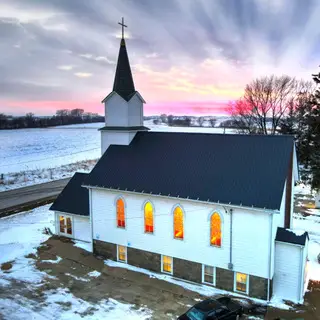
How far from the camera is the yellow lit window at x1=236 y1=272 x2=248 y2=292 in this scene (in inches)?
701

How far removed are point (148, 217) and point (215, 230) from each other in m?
4.43

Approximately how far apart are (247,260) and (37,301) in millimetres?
11277

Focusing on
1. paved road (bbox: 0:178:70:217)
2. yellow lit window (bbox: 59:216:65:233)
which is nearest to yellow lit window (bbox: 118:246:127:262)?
yellow lit window (bbox: 59:216:65:233)

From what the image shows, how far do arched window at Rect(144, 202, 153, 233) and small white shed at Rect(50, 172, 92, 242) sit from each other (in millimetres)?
6012

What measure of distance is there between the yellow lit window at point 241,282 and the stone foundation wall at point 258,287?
33cm

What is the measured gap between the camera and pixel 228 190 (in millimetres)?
17859

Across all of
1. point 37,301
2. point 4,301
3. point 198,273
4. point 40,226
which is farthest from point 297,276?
point 40,226

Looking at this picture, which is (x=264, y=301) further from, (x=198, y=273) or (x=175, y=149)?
(x=175, y=149)

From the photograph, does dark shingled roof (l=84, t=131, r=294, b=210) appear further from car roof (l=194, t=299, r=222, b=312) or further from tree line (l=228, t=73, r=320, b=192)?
tree line (l=228, t=73, r=320, b=192)

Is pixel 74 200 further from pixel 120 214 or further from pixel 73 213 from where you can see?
pixel 120 214

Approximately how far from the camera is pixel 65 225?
2616cm

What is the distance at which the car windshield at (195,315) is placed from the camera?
14222mm

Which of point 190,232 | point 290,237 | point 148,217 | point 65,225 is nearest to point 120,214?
point 148,217

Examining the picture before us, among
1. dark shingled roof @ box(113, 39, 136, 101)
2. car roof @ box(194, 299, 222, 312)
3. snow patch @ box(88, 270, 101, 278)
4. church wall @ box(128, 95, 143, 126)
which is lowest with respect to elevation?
snow patch @ box(88, 270, 101, 278)
